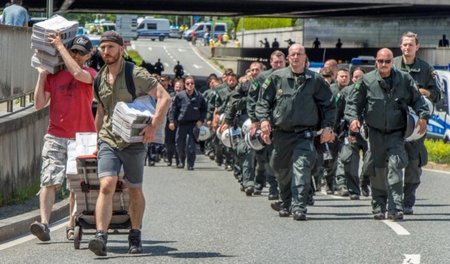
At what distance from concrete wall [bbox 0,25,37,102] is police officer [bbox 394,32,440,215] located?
474 cm

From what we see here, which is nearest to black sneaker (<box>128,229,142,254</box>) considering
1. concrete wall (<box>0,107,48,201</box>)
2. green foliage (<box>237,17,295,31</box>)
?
concrete wall (<box>0,107,48,201</box>)

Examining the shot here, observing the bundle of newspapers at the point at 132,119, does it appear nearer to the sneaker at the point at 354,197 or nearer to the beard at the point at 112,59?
the beard at the point at 112,59

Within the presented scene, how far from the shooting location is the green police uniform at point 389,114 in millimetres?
14398

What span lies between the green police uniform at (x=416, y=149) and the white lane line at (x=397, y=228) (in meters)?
1.08

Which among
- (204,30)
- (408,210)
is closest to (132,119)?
(408,210)

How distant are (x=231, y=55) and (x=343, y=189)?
70924 mm

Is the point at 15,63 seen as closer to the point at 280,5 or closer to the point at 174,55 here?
the point at 280,5

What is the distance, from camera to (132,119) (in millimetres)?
10656

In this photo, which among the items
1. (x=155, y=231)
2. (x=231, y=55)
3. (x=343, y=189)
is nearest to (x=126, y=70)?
(x=155, y=231)

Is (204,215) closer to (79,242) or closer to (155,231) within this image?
(155,231)

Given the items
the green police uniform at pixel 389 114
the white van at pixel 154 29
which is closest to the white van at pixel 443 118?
the green police uniform at pixel 389 114

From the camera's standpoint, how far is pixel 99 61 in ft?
78.2

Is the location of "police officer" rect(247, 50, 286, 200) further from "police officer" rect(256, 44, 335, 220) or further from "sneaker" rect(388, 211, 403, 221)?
"sneaker" rect(388, 211, 403, 221)

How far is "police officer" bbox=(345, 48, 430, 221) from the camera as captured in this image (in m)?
14.4
